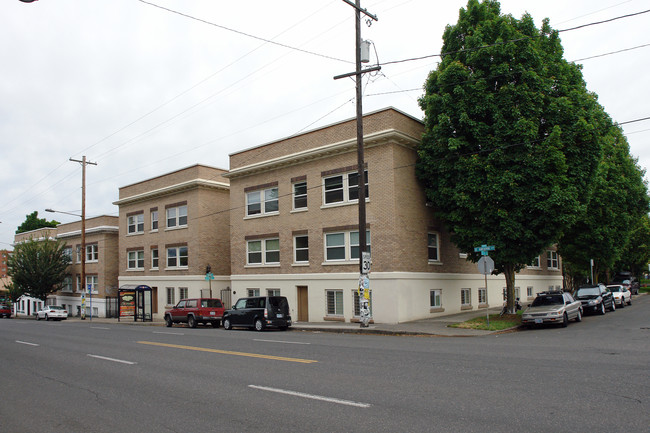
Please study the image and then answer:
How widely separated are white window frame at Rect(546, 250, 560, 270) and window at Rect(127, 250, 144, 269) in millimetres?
33338

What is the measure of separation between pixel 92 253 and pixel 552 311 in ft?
137

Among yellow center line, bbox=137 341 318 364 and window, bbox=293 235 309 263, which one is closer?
yellow center line, bbox=137 341 318 364

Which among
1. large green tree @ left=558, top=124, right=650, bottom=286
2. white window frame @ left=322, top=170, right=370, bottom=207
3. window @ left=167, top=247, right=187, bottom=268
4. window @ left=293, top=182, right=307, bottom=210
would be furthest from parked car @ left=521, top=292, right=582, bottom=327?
window @ left=167, top=247, right=187, bottom=268

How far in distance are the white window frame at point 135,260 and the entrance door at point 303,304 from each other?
57.7 feet

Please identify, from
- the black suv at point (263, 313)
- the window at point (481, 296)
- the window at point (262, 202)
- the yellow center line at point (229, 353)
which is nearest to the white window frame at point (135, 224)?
the window at point (262, 202)

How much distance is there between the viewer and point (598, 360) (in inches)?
432

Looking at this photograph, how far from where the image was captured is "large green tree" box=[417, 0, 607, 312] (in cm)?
2111

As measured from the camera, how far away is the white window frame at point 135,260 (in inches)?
1585

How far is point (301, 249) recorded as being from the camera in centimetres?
2795

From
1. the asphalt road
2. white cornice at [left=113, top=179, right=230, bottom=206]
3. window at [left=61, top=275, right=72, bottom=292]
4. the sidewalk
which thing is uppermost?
white cornice at [left=113, top=179, right=230, bottom=206]

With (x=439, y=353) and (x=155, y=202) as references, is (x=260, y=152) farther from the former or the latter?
(x=439, y=353)

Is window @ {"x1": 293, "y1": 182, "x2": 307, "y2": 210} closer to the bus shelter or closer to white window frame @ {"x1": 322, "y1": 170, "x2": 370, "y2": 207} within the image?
white window frame @ {"x1": 322, "y1": 170, "x2": 370, "y2": 207}

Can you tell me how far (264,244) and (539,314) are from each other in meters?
15.6

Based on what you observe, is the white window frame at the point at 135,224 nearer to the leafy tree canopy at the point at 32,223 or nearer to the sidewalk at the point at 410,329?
the sidewalk at the point at 410,329
